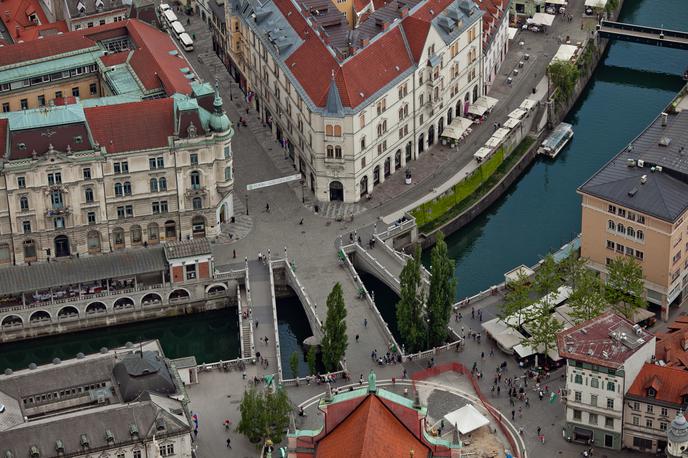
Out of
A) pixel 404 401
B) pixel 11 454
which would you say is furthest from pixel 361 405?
pixel 11 454

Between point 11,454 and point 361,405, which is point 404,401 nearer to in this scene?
point 361,405

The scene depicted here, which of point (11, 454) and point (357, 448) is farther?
point (11, 454)

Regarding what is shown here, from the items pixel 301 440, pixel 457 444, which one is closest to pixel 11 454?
pixel 301 440

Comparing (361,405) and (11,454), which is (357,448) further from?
(11,454)

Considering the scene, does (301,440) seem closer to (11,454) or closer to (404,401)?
(404,401)

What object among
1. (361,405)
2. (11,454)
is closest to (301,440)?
(361,405)
